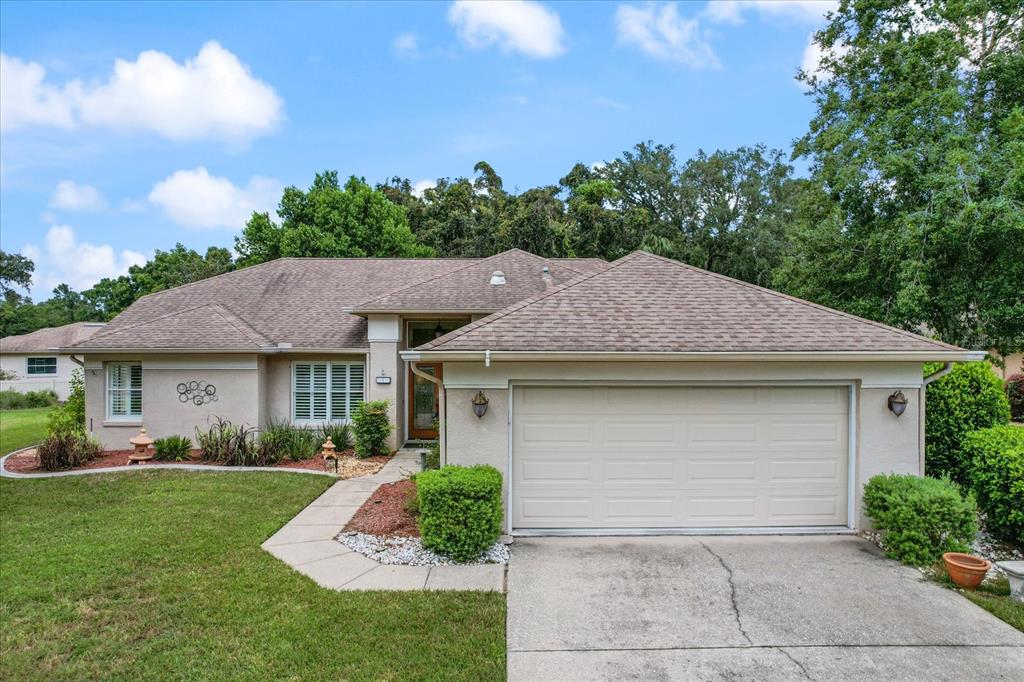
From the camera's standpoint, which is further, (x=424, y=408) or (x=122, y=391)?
(x=424, y=408)

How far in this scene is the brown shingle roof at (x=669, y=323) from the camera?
7.30 metres

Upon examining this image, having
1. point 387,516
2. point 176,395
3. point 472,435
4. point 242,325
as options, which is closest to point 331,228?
point 242,325

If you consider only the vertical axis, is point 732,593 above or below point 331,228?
below

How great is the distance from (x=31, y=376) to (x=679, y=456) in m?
37.2

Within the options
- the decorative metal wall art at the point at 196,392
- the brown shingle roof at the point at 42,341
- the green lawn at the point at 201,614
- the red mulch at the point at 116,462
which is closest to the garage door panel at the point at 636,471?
the green lawn at the point at 201,614

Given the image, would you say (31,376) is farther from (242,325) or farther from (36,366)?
(242,325)

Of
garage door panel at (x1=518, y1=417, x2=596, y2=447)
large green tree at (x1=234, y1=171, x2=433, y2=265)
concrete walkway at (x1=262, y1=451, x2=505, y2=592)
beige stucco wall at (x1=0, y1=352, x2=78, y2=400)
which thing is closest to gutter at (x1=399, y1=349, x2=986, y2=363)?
garage door panel at (x1=518, y1=417, x2=596, y2=447)

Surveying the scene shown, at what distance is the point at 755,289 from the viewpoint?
29.5ft

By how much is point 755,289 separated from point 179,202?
22.5 metres

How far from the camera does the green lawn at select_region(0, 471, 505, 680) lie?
4.35 metres

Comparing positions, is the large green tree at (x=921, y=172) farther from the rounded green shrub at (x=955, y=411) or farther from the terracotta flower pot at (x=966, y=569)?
the terracotta flower pot at (x=966, y=569)

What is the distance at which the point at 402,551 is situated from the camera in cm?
682

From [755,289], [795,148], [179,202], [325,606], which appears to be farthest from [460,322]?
[179,202]

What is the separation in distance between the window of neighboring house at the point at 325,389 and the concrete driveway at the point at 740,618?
827cm
